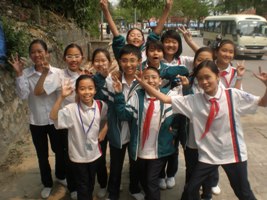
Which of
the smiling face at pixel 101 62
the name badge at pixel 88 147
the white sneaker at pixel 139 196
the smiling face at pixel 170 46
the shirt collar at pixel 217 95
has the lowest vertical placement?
the white sneaker at pixel 139 196

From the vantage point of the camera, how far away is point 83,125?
286 cm

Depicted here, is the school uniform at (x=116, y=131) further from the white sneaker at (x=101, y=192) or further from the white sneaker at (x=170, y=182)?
the white sneaker at (x=170, y=182)

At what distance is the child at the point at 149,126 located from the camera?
111 inches

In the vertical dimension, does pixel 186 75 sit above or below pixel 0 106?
above

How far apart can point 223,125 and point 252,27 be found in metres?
15.4

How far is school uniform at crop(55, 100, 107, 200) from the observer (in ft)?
9.29

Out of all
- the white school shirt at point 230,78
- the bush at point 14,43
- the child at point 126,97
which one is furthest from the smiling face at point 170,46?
the bush at point 14,43

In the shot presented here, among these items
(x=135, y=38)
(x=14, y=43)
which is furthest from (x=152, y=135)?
(x=14, y=43)

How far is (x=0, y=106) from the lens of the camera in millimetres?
4262

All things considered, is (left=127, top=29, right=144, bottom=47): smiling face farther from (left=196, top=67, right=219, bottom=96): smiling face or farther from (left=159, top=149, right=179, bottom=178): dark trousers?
(left=159, top=149, right=179, bottom=178): dark trousers

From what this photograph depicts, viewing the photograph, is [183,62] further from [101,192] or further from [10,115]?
[10,115]

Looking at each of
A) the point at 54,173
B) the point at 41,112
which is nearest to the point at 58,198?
the point at 54,173

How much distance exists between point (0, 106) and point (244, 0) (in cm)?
3509

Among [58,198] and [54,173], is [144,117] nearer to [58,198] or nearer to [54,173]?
[58,198]
